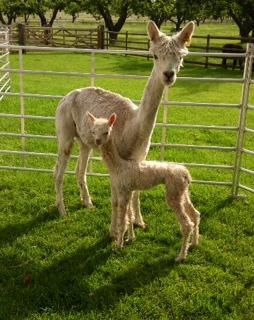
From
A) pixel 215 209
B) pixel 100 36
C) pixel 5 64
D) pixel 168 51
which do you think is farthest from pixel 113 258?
pixel 100 36

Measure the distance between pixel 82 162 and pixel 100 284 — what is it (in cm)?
205

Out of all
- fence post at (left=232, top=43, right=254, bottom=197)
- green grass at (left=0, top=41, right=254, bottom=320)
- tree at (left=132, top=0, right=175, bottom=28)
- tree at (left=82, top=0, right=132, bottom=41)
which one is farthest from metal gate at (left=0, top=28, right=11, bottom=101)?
tree at (left=132, top=0, right=175, bottom=28)

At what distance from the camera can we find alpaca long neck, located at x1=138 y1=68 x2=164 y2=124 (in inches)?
176

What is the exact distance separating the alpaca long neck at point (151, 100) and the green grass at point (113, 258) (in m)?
1.45

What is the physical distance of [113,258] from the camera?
15.7 feet

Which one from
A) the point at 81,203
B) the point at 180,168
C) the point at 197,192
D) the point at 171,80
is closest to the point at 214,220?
the point at 197,192

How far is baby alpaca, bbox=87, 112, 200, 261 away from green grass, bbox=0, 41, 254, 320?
365 mm

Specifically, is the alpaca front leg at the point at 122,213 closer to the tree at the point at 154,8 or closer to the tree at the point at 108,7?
the tree at the point at 108,7

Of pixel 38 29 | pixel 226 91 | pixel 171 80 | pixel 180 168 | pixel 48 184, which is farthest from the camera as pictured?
pixel 38 29

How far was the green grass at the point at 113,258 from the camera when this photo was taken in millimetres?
4039

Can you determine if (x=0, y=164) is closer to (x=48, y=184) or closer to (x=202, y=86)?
(x=48, y=184)

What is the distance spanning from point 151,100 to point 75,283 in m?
1.98

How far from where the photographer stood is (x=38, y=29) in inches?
1173

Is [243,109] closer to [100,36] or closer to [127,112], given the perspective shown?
[127,112]
